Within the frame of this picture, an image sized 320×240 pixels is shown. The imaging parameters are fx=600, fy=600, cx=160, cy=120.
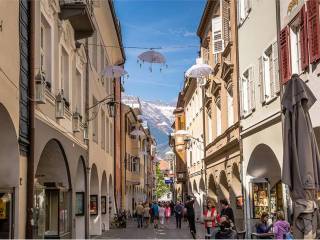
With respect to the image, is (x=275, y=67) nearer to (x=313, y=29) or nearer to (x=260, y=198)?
(x=313, y=29)

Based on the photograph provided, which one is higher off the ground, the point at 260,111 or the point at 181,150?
the point at 181,150

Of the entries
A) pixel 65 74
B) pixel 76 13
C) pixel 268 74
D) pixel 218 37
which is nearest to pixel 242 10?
pixel 268 74

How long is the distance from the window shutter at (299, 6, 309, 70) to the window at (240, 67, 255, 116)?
624 centimetres

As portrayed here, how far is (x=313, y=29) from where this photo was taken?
14039mm

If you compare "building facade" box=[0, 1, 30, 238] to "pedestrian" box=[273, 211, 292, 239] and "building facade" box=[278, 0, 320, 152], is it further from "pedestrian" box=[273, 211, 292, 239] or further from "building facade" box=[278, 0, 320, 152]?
"building facade" box=[278, 0, 320, 152]

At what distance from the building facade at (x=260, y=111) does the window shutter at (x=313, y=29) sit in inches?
140

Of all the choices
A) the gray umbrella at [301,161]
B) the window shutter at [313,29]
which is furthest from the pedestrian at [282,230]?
the window shutter at [313,29]

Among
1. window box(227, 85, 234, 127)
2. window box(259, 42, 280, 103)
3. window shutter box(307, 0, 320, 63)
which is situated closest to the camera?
window shutter box(307, 0, 320, 63)

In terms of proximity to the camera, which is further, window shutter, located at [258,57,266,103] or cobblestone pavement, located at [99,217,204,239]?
cobblestone pavement, located at [99,217,204,239]

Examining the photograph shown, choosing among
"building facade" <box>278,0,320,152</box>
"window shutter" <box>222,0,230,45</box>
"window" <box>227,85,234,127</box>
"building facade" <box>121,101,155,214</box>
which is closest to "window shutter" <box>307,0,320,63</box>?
"building facade" <box>278,0,320,152</box>

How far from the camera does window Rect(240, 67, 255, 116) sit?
70.2ft

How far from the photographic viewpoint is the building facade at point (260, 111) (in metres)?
18.3

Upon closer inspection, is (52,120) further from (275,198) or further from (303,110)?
(275,198)

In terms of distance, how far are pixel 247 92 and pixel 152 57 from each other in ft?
12.8
